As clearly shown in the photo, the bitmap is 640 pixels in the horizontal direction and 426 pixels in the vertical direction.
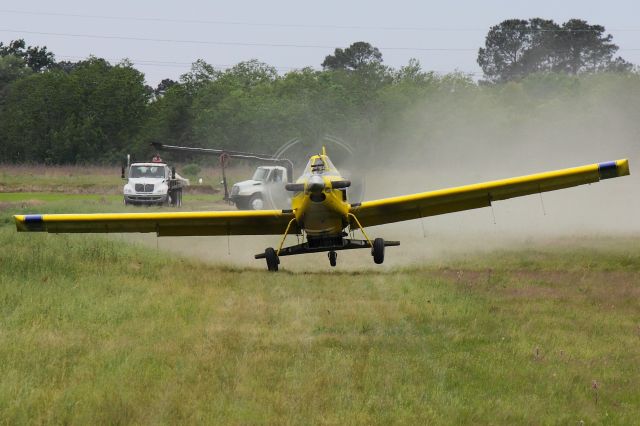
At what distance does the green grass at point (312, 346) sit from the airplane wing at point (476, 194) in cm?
180

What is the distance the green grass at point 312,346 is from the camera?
26.7ft

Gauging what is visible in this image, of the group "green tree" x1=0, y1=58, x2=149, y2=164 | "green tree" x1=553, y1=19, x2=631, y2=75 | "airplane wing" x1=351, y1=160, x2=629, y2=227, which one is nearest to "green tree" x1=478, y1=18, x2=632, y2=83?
Answer: "green tree" x1=553, y1=19, x2=631, y2=75

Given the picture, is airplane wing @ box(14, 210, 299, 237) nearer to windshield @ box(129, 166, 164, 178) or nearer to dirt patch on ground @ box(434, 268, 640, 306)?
dirt patch on ground @ box(434, 268, 640, 306)

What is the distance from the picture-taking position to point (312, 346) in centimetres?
1084

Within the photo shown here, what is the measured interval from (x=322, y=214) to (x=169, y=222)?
3660mm

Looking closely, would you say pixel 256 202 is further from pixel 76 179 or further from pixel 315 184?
pixel 76 179

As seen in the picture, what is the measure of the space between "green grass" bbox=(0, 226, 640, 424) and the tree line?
3336 centimetres

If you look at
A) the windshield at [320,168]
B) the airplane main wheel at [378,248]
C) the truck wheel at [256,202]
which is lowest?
the airplane main wheel at [378,248]

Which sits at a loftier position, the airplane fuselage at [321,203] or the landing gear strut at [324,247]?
the airplane fuselage at [321,203]

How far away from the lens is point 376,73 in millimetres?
103688

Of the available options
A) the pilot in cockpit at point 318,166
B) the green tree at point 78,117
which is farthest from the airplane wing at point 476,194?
the green tree at point 78,117

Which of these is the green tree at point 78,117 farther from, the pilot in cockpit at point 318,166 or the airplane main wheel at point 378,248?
the airplane main wheel at point 378,248

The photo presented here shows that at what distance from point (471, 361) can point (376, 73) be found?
95.3 m

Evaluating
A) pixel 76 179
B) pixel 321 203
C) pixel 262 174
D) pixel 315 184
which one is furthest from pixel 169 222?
pixel 76 179
